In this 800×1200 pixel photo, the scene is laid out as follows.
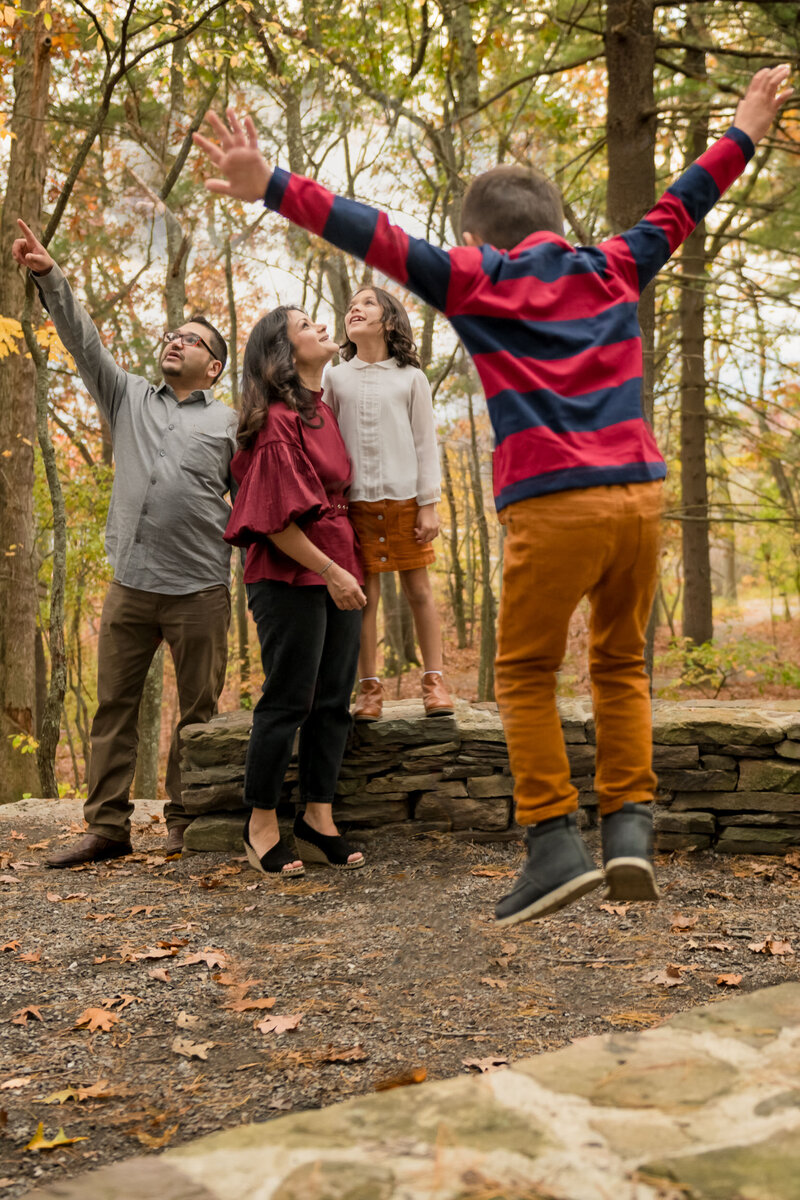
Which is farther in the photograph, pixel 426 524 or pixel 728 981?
pixel 426 524

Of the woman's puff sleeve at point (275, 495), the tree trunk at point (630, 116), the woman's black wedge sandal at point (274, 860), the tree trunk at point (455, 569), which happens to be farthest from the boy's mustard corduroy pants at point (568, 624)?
the tree trunk at point (455, 569)

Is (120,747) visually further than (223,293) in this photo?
No

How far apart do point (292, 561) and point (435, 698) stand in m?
1.21

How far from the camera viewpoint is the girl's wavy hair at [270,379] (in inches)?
166

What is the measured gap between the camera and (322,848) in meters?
4.73

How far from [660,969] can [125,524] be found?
3108 millimetres

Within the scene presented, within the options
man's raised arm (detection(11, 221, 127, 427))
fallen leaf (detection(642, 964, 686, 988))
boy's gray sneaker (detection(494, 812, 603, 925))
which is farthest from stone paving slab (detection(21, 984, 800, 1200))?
man's raised arm (detection(11, 221, 127, 427))

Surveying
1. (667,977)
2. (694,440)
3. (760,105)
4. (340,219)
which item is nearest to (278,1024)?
(667,977)

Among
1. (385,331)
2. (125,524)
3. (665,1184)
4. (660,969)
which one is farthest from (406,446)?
(665,1184)

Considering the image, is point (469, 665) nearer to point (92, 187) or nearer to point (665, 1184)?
point (92, 187)

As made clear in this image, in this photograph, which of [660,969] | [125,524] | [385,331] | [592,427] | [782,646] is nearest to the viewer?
[592,427]

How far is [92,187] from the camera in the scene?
1363 centimetres

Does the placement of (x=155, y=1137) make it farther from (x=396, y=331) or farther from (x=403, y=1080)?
(x=396, y=331)

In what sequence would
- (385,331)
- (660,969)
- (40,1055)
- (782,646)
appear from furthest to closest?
(782,646) < (385,331) < (660,969) < (40,1055)
